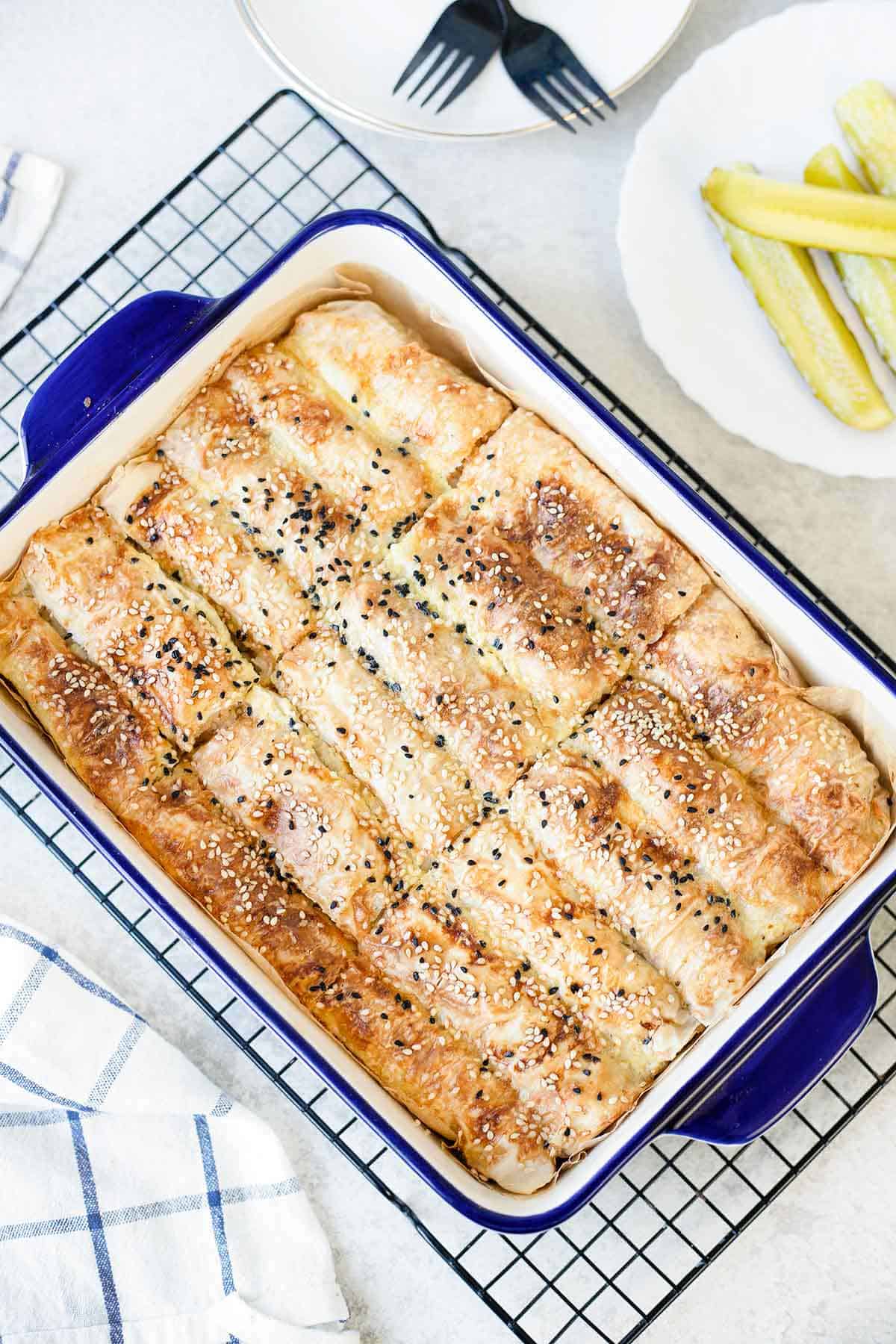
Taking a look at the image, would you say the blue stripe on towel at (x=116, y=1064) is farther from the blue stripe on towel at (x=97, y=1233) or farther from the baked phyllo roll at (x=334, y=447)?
the baked phyllo roll at (x=334, y=447)

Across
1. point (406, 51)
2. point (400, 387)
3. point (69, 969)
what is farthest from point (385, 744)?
point (406, 51)

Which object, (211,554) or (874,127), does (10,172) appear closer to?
(211,554)

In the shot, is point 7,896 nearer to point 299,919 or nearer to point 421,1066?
point 299,919

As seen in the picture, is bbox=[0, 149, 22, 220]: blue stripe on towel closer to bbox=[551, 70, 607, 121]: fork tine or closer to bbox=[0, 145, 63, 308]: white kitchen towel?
bbox=[0, 145, 63, 308]: white kitchen towel

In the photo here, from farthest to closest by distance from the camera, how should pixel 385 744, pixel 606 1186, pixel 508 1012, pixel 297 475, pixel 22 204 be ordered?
1. pixel 22 204
2. pixel 606 1186
3. pixel 297 475
4. pixel 385 744
5. pixel 508 1012

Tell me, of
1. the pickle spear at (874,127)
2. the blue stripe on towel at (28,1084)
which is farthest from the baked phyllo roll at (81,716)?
the pickle spear at (874,127)

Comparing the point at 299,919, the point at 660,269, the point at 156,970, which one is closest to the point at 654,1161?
the point at 299,919

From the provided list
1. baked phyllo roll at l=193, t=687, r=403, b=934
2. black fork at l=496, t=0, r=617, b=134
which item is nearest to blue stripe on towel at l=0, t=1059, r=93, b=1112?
baked phyllo roll at l=193, t=687, r=403, b=934
